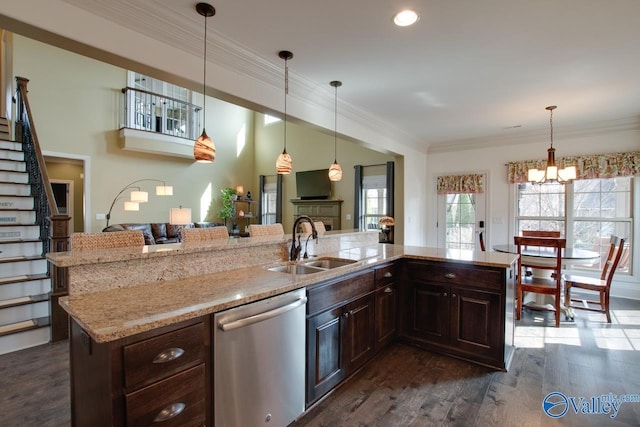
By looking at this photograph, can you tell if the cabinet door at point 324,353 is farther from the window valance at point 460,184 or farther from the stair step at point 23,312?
the window valance at point 460,184

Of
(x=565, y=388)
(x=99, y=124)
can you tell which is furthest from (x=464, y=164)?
(x=99, y=124)

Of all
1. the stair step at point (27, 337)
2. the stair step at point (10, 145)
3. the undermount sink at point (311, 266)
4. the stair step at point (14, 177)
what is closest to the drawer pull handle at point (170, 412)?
the undermount sink at point (311, 266)

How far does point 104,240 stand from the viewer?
1.97m

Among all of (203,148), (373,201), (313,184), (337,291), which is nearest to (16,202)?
(203,148)

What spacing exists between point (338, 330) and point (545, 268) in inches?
114

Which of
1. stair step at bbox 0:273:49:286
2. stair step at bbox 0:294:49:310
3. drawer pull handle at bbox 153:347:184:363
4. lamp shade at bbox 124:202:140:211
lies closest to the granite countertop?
drawer pull handle at bbox 153:347:184:363

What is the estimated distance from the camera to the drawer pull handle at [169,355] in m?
1.23

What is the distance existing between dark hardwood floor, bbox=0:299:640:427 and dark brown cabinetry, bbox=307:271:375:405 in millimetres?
169

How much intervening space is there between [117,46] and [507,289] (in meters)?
3.44

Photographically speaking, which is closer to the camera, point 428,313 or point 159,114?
point 428,313

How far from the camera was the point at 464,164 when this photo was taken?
612 centimetres

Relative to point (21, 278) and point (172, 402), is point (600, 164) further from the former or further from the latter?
point (21, 278)

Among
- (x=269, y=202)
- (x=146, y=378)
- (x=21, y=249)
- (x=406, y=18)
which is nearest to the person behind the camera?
(x=146, y=378)

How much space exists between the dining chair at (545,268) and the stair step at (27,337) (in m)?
5.01
